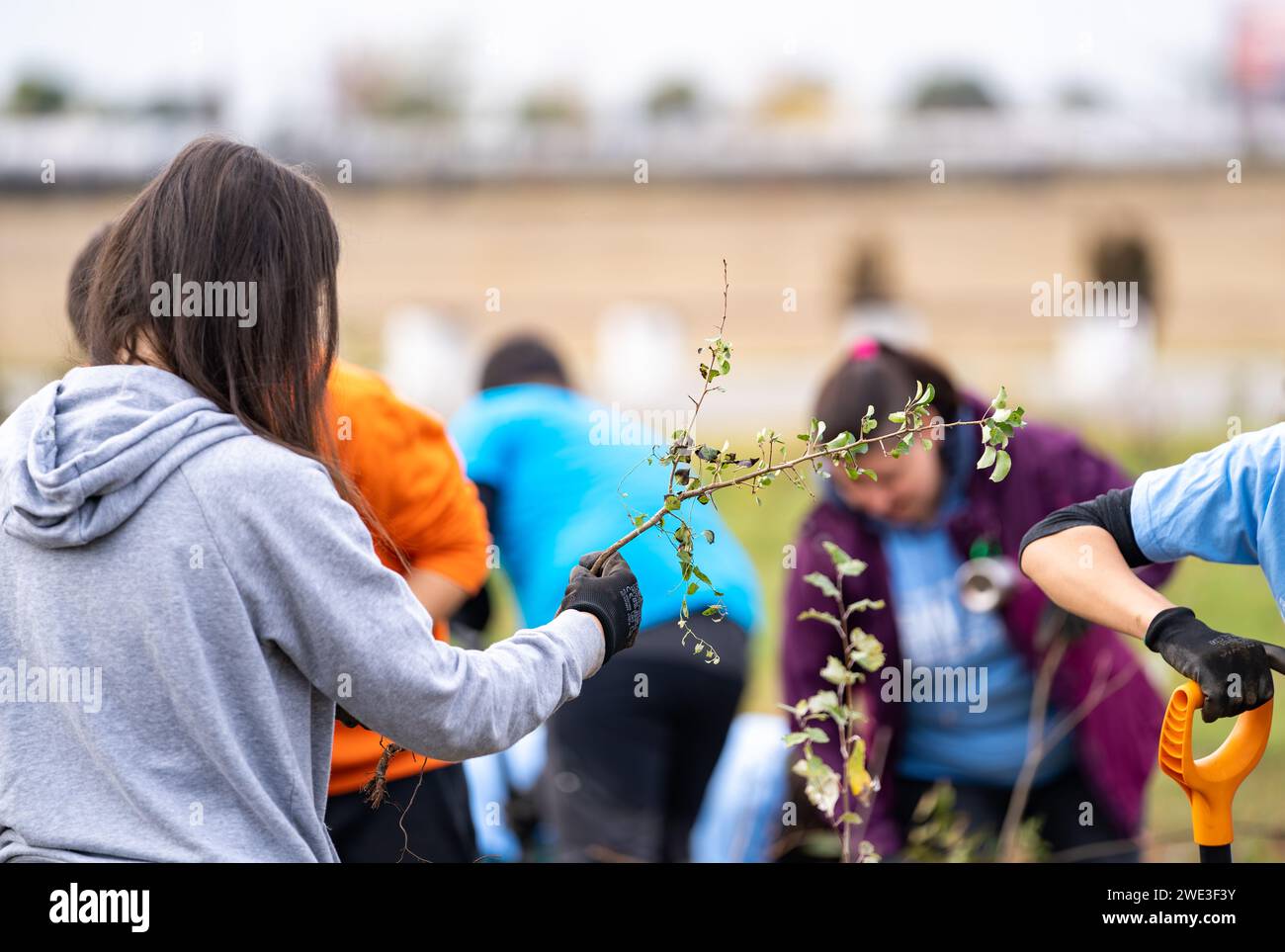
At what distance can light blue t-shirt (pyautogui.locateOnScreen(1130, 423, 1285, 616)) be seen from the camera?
180 centimetres

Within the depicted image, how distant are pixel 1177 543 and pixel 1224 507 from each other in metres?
0.07

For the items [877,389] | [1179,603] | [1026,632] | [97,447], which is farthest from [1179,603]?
[97,447]

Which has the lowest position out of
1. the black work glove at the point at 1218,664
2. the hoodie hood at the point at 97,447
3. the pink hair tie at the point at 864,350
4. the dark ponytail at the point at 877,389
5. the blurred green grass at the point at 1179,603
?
the blurred green grass at the point at 1179,603

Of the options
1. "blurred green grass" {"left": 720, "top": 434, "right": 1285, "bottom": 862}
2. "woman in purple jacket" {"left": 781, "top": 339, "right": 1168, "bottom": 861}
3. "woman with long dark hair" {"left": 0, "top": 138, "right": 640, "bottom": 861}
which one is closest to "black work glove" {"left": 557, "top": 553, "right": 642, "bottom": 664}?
"woman with long dark hair" {"left": 0, "top": 138, "right": 640, "bottom": 861}

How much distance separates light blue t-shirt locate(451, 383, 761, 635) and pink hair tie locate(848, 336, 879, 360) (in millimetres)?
518

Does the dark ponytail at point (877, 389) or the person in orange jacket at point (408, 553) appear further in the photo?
the dark ponytail at point (877, 389)

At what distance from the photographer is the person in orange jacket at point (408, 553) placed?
244cm

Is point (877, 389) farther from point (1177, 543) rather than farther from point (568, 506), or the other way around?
point (1177, 543)

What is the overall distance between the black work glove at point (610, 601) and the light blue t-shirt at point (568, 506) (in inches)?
56.7

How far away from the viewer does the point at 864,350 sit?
333cm

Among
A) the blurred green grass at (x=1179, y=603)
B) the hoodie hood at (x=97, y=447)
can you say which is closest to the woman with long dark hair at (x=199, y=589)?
the hoodie hood at (x=97, y=447)

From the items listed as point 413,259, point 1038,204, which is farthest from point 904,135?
point 413,259

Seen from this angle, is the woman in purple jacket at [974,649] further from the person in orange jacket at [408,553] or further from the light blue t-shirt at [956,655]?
the person in orange jacket at [408,553]
